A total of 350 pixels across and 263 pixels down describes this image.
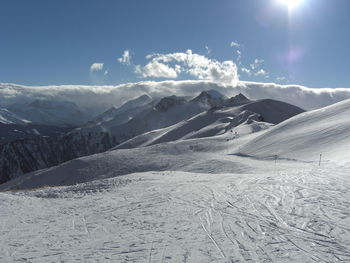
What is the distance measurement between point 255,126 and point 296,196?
68.7m

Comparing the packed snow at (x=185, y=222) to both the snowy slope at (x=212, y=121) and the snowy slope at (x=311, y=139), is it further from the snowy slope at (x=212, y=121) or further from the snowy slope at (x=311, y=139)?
the snowy slope at (x=212, y=121)

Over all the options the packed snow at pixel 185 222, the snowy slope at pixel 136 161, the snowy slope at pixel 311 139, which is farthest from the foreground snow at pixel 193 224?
the snowy slope at pixel 136 161

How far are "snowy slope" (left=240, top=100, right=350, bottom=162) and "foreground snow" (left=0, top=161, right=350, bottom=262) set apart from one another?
Answer: 1189 centimetres

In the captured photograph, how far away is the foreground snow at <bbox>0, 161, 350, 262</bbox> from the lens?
9.04m

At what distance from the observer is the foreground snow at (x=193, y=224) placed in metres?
9.04

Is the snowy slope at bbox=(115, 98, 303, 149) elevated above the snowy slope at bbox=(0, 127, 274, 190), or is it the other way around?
the snowy slope at bbox=(115, 98, 303, 149)

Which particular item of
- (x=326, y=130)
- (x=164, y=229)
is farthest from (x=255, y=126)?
(x=164, y=229)

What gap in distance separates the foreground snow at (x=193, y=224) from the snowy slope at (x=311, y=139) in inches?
468

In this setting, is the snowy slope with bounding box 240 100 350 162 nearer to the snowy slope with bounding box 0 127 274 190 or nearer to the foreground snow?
the snowy slope with bounding box 0 127 274 190

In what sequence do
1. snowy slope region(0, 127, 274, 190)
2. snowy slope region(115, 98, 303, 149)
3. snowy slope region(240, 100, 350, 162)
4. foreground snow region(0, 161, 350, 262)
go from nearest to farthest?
foreground snow region(0, 161, 350, 262), snowy slope region(240, 100, 350, 162), snowy slope region(0, 127, 274, 190), snowy slope region(115, 98, 303, 149)

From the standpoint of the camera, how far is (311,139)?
39750mm

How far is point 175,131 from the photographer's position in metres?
148

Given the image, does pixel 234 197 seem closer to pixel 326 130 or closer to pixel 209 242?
pixel 209 242

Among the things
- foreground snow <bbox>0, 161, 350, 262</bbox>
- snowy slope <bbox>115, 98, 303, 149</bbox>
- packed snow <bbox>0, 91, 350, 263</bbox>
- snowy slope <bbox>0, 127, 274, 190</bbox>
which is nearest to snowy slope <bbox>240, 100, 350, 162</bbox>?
snowy slope <bbox>0, 127, 274, 190</bbox>
